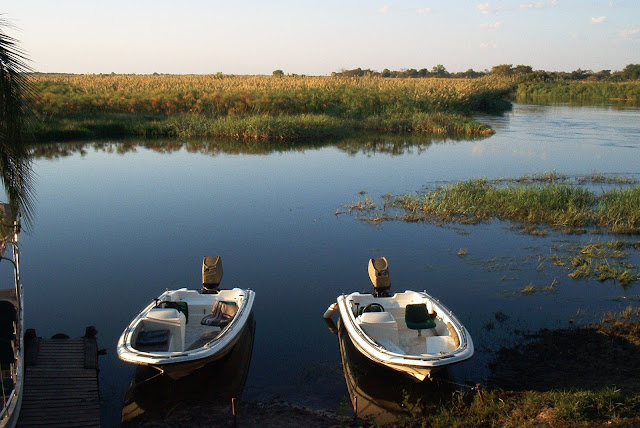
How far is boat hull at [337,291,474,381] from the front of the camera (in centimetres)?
761

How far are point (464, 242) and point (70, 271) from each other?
9.63 metres

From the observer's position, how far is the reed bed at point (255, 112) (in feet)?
105

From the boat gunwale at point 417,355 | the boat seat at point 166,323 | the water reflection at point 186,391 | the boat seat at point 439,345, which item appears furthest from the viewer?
the boat seat at point 166,323

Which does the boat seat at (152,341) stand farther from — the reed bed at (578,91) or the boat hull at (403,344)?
the reed bed at (578,91)

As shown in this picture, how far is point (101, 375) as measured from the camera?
8.62 metres

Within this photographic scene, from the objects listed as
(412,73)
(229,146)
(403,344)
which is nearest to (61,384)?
(403,344)

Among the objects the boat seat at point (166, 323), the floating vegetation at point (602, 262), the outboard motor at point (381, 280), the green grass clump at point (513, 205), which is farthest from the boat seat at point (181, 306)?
the green grass clump at point (513, 205)

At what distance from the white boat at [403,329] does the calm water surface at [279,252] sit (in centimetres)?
70

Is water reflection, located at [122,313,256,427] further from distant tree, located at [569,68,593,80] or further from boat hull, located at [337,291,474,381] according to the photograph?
distant tree, located at [569,68,593,80]

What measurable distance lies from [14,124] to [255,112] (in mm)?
31518

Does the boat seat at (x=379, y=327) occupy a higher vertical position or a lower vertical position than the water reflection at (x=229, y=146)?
lower

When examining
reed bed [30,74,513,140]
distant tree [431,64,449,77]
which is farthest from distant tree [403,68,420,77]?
reed bed [30,74,513,140]

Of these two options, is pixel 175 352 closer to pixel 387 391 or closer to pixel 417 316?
pixel 387 391

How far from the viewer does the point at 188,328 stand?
31.5 ft
